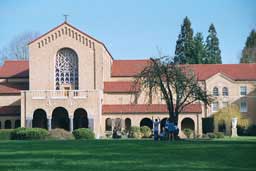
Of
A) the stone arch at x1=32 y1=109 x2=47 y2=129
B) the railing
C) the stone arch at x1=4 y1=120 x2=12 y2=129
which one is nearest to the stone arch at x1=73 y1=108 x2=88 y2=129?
the railing

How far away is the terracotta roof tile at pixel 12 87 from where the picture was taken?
2790 inches

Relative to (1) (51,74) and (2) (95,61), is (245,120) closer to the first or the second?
(2) (95,61)

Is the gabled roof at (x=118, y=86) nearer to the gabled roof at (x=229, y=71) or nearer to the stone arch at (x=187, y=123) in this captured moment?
the stone arch at (x=187, y=123)

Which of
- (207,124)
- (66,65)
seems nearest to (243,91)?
(207,124)

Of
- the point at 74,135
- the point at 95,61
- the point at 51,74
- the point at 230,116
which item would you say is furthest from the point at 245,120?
the point at 74,135

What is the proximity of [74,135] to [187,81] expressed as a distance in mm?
10842

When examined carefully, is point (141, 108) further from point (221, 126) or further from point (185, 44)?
point (185, 44)

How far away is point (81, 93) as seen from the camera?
64.9 m

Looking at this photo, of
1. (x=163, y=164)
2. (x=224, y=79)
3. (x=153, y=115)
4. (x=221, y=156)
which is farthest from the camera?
(x=224, y=79)

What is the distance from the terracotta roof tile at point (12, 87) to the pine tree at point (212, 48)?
38.5 m

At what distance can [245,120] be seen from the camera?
71.4m

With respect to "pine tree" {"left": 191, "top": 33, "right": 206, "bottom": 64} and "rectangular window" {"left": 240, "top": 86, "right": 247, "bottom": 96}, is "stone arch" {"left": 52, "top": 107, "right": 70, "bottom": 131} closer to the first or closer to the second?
"rectangular window" {"left": 240, "top": 86, "right": 247, "bottom": 96}

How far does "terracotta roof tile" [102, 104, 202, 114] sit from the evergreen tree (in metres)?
38.7

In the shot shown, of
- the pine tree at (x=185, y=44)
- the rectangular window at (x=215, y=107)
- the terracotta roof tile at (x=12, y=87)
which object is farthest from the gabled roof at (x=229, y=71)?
the terracotta roof tile at (x=12, y=87)
